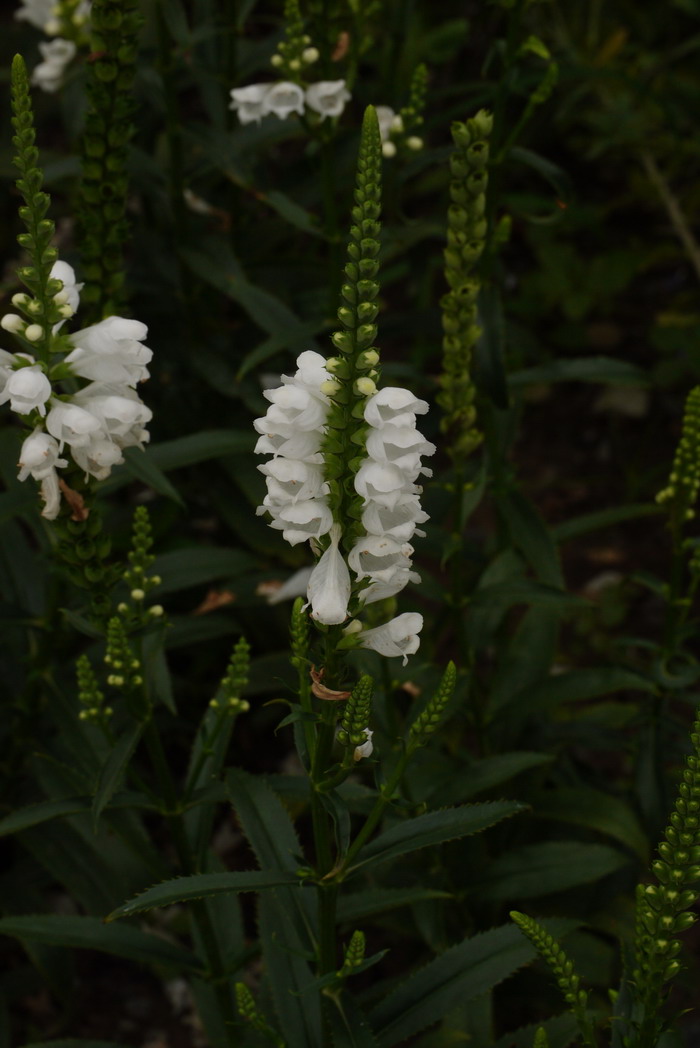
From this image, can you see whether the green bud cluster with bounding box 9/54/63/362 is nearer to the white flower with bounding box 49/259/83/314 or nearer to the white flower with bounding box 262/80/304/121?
the white flower with bounding box 49/259/83/314

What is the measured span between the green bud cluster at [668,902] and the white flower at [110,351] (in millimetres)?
1254

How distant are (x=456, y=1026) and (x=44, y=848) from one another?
1.26 meters

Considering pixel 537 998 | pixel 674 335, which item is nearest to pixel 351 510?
pixel 537 998

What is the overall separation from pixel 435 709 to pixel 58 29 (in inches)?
118

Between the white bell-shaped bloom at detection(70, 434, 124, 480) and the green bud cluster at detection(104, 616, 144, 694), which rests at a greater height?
the white bell-shaped bloom at detection(70, 434, 124, 480)

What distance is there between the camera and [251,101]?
131 inches

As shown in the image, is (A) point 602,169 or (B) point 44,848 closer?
(B) point 44,848

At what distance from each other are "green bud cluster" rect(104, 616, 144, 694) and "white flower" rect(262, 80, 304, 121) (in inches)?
64.6

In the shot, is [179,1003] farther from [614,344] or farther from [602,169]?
[602,169]

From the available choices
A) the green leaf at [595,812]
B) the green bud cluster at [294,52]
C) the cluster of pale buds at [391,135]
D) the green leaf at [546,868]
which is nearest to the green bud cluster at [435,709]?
the green leaf at [546,868]

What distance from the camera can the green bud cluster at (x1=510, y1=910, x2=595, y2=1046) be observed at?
1.74 metres

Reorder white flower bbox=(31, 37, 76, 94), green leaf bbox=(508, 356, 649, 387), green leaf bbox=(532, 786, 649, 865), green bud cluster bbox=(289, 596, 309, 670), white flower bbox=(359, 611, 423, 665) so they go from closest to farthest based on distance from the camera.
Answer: green bud cluster bbox=(289, 596, 309, 670) < white flower bbox=(359, 611, 423, 665) < green leaf bbox=(532, 786, 649, 865) < green leaf bbox=(508, 356, 649, 387) < white flower bbox=(31, 37, 76, 94)

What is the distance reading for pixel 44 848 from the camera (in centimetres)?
315

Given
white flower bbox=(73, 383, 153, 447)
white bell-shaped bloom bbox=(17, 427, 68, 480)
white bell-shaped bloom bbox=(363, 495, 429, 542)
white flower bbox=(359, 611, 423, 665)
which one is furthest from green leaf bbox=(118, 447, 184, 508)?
white bell-shaped bloom bbox=(363, 495, 429, 542)
